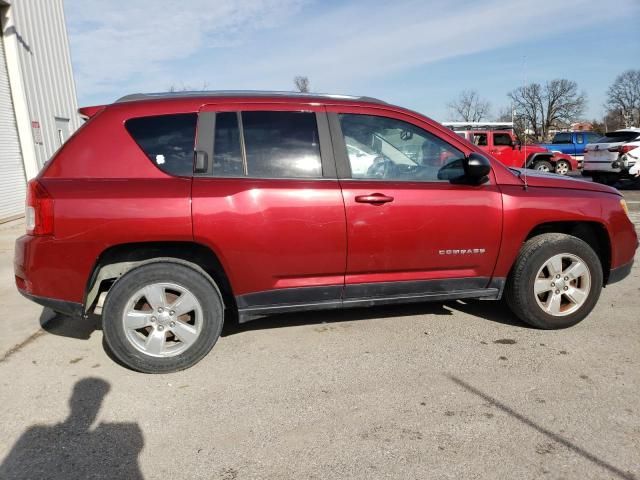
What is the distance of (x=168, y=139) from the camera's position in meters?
3.20

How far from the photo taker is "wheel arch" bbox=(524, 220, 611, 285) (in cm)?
382

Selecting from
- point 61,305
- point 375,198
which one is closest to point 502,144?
point 375,198

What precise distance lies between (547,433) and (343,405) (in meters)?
1.10

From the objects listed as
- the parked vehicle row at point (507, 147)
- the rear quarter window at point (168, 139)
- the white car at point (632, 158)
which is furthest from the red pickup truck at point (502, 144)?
the rear quarter window at point (168, 139)

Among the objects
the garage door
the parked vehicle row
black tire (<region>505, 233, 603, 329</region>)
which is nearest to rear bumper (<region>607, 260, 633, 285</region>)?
black tire (<region>505, 233, 603, 329</region>)

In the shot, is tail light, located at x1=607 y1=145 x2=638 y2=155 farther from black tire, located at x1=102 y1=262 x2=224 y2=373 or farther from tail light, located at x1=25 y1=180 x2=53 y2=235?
tail light, located at x1=25 y1=180 x2=53 y2=235

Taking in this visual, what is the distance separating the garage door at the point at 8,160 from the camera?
10.4 meters

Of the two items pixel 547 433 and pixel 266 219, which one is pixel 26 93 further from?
pixel 547 433

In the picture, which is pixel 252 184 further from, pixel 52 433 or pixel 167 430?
pixel 52 433

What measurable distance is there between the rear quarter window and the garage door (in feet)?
29.8

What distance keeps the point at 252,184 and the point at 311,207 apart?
42cm

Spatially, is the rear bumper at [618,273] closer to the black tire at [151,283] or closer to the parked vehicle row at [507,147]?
the black tire at [151,283]

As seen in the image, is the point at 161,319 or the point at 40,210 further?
the point at 161,319

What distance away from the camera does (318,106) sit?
3.41 metres
